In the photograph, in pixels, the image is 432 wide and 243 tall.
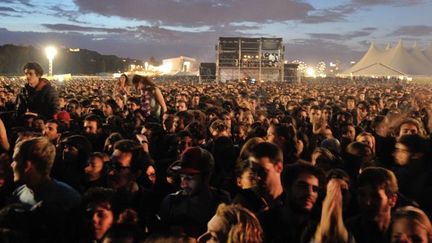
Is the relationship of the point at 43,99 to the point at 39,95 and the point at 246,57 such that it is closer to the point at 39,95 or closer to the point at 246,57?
the point at 39,95

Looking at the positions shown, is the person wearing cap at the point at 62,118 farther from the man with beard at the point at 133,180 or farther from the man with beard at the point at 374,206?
the man with beard at the point at 374,206

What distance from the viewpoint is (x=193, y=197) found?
4012 millimetres

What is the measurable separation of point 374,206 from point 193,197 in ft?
4.53

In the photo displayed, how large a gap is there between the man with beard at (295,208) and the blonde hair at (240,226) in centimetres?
31

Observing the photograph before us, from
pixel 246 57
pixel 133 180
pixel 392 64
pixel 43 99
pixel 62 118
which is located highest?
pixel 392 64

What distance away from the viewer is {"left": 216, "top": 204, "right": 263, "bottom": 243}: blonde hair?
3025 millimetres

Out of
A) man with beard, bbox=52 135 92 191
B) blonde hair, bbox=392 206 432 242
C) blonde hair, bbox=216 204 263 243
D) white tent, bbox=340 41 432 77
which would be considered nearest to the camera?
blonde hair, bbox=216 204 263 243

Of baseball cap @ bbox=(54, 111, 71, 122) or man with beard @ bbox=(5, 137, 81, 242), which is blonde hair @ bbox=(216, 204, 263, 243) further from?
baseball cap @ bbox=(54, 111, 71, 122)

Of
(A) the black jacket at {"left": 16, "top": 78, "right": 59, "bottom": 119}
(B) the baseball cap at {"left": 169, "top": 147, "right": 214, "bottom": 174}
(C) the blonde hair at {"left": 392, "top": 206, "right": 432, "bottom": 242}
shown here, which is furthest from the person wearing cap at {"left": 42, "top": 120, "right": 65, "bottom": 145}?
(C) the blonde hair at {"left": 392, "top": 206, "right": 432, "bottom": 242}

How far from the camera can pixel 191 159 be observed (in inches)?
162

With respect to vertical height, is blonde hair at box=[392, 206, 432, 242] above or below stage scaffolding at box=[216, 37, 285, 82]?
below

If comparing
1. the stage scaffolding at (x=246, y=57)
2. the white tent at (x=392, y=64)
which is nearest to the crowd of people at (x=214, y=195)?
the stage scaffolding at (x=246, y=57)

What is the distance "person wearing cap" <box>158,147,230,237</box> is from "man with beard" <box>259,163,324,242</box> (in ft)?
1.61

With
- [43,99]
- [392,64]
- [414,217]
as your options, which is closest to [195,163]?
[414,217]
